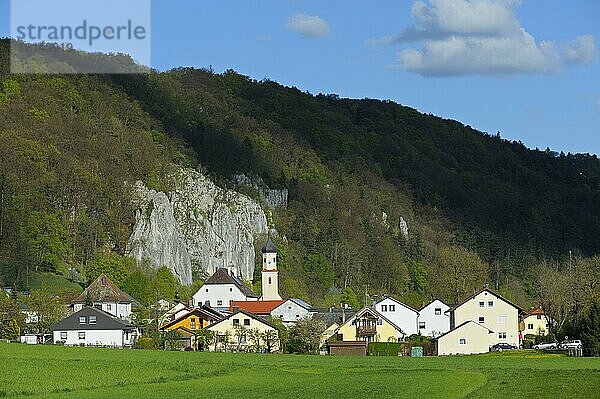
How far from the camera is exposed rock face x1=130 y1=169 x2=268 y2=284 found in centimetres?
12025

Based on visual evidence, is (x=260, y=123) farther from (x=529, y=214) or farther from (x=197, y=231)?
(x=197, y=231)

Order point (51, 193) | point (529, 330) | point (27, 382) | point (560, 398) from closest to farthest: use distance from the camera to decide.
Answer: point (560, 398), point (27, 382), point (529, 330), point (51, 193)

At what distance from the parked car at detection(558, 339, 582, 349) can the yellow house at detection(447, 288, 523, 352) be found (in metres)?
12.4

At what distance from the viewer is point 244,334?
3076 inches

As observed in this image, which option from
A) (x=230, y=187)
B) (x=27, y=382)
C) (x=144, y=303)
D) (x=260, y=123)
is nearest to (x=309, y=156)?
(x=260, y=123)

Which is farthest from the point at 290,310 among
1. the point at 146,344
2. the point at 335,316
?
the point at 146,344

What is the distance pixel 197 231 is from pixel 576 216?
86.2 m

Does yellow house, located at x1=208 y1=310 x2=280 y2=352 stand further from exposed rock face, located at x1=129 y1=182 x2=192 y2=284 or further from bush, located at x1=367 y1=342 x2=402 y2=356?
exposed rock face, located at x1=129 y1=182 x2=192 y2=284

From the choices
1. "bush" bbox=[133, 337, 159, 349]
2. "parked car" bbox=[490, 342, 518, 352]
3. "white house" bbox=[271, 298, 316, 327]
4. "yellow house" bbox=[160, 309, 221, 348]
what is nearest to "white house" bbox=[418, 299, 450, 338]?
"white house" bbox=[271, 298, 316, 327]

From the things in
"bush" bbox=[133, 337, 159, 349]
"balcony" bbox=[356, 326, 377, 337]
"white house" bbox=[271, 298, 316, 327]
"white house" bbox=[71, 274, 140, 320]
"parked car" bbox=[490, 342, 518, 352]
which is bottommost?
"parked car" bbox=[490, 342, 518, 352]

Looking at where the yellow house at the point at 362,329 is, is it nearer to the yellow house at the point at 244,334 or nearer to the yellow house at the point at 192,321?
the yellow house at the point at 244,334

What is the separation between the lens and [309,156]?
7052 inches

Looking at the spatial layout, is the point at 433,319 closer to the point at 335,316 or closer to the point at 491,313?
the point at 335,316

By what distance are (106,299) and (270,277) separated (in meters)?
27.2
